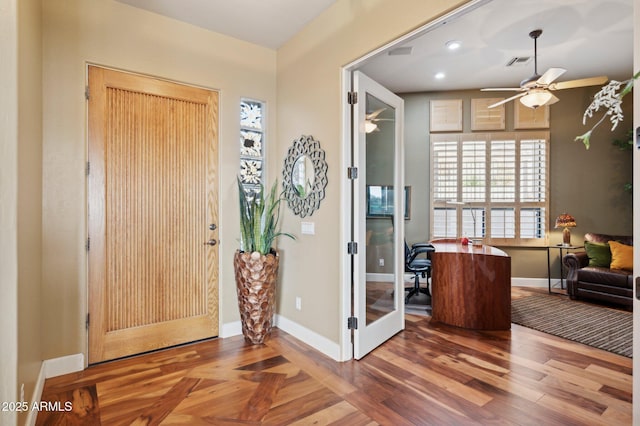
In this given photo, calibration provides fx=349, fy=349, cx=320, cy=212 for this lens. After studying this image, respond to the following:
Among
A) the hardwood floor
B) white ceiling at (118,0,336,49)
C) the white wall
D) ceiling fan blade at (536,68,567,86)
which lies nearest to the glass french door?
the hardwood floor

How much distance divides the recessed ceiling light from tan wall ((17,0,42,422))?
3.67 m

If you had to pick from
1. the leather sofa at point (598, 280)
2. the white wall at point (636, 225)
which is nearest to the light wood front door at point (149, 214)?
the white wall at point (636, 225)

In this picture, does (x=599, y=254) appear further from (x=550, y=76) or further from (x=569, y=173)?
(x=550, y=76)

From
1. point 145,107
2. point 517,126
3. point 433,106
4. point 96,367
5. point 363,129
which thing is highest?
point 433,106

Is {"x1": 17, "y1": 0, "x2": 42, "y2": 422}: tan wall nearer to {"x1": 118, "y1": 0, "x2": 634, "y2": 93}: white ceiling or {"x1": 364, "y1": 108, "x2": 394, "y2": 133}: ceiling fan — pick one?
{"x1": 118, "y1": 0, "x2": 634, "y2": 93}: white ceiling

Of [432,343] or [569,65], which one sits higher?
[569,65]

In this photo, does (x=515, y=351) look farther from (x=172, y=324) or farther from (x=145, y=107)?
(x=145, y=107)

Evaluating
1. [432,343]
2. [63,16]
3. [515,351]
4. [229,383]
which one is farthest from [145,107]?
[515,351]

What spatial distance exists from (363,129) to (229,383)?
214 centimetres

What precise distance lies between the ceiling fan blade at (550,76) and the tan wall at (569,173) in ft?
6.31

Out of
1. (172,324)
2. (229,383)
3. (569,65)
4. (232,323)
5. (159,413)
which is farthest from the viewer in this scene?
(569,65)

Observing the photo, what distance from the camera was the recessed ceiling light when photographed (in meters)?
3.82

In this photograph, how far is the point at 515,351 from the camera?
2934 mm

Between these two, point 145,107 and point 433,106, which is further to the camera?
point 433,106
